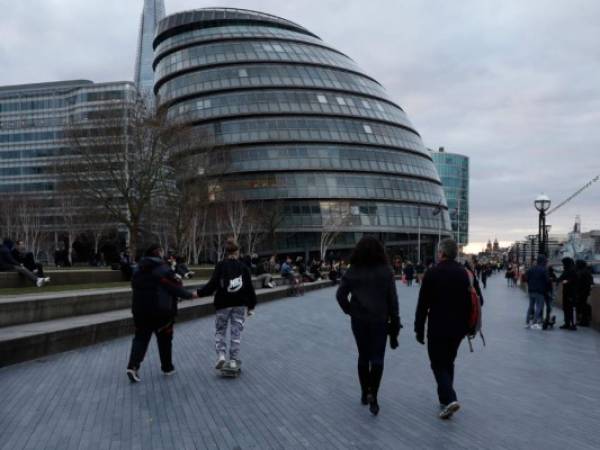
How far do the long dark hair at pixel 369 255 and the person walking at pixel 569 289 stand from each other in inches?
398

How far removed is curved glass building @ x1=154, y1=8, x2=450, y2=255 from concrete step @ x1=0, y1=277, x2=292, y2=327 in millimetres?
48438

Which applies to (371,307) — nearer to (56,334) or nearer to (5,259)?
(56,334)

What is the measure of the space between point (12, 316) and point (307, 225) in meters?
57.9

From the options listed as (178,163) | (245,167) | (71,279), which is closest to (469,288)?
(71,279)

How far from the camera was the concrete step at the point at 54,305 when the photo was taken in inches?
467

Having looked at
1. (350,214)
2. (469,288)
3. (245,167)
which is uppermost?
(245,167)

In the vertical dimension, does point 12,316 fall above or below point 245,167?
below

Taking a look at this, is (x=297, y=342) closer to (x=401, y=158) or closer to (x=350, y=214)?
(x=350, y=214)

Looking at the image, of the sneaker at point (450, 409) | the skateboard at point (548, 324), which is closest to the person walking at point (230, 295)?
the sneaker at point (450, 409)

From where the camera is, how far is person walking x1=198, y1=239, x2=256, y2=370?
8.54 m

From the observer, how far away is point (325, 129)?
69500 mm

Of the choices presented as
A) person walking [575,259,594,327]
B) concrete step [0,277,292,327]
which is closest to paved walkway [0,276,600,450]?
concrete step [0,277,292,327]

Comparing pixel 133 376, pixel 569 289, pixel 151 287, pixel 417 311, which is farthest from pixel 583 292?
pixel 133 376

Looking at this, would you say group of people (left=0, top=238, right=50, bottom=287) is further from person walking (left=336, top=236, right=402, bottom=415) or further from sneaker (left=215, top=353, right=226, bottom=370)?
person walking (left=336, top=236, right=402, bottom=415)
